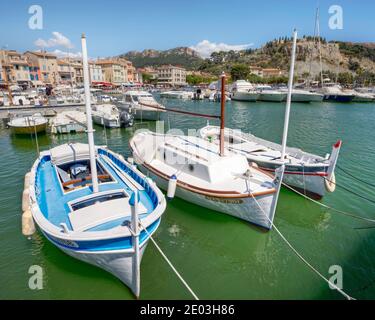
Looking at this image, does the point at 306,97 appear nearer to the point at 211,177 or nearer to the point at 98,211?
the point at 211,177

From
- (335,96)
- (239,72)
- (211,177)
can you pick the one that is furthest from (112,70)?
(211,177)

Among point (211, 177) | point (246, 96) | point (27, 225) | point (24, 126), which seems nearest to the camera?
point (27, 225)

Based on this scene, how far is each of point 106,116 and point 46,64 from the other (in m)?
74.7

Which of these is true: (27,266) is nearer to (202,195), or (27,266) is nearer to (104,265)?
(104,265)

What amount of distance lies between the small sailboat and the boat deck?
2126 millimetres

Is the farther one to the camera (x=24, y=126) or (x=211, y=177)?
(x=24, y=126)

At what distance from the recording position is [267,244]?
32.0 feet

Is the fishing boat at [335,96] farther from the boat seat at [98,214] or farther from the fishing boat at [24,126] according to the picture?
the boat seat at [98,214]

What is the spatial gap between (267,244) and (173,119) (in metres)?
32.1

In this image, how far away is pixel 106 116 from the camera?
30.7m

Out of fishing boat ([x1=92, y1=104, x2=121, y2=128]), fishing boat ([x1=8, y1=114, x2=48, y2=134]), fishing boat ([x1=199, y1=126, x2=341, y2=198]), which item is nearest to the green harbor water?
fishing boat ([x1=199, y1=126, x2=341, y2=198])

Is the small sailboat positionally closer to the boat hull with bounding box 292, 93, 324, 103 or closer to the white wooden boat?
the white wooden boat

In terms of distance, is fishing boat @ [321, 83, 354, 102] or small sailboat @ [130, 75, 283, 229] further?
fishing boat @ [321, 83, 354, 102]

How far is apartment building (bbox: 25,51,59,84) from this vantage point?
83438mm
